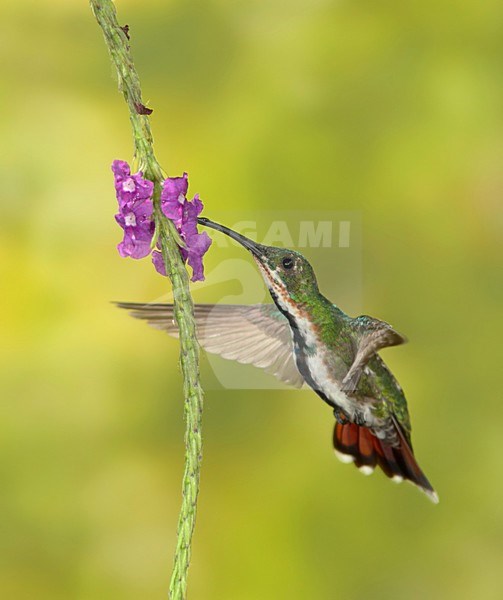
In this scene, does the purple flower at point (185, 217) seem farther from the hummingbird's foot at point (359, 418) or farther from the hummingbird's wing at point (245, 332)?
the hummingbird's foot at point (359, 418)

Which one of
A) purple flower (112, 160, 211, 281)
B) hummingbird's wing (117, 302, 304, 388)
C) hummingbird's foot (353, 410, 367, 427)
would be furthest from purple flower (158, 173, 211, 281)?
hummingbird's foot (353, 410, 367, 427)

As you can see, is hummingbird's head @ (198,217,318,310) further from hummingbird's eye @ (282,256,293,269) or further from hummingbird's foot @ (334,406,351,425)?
hummingbird's foot @ (334,406,351,425)

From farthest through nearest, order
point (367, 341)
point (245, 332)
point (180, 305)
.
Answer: point (245, 332) → point (367, 341) → point (180, 305)

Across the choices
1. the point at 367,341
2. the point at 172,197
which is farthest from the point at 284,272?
the point at 172,197

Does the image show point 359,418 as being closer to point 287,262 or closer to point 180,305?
point 287,262

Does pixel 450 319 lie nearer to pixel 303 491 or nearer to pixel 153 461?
pixel 303 491

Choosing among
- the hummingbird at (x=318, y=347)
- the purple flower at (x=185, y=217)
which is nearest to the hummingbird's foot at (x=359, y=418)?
the hummingbird at (x=318, y=347)
